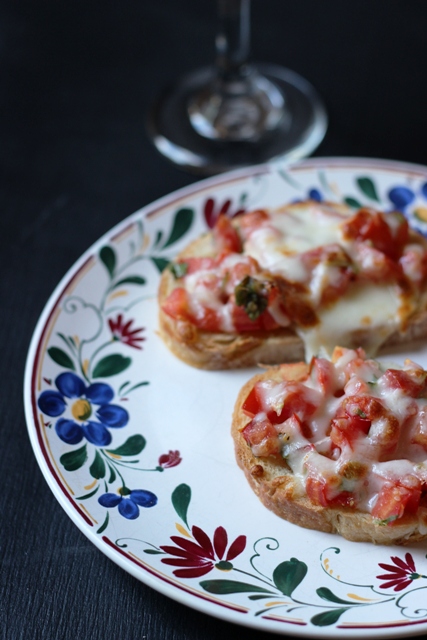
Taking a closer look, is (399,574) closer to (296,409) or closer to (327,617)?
(327,617)

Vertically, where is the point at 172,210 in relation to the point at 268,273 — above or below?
above

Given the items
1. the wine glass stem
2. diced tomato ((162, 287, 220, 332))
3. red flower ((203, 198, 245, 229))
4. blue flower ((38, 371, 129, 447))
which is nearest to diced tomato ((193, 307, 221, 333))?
diced tomato ((162, 287, 220, 332))

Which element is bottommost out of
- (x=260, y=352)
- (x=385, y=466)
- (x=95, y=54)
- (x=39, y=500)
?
(x=385, y=466)

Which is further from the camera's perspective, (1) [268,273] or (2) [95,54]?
(2) [95,54]

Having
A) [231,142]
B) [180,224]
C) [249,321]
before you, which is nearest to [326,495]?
[249,321]

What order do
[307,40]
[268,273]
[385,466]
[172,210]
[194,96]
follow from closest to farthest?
[385,466]
[268,273]
[172,210]
[194,96]
[307,40]

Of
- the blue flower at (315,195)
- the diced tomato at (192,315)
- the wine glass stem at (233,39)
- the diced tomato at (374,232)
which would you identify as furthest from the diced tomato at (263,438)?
the wine glass stem at (233,39)

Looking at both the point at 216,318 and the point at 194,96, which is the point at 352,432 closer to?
the point at 216,318

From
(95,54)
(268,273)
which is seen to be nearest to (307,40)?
(95,54)
